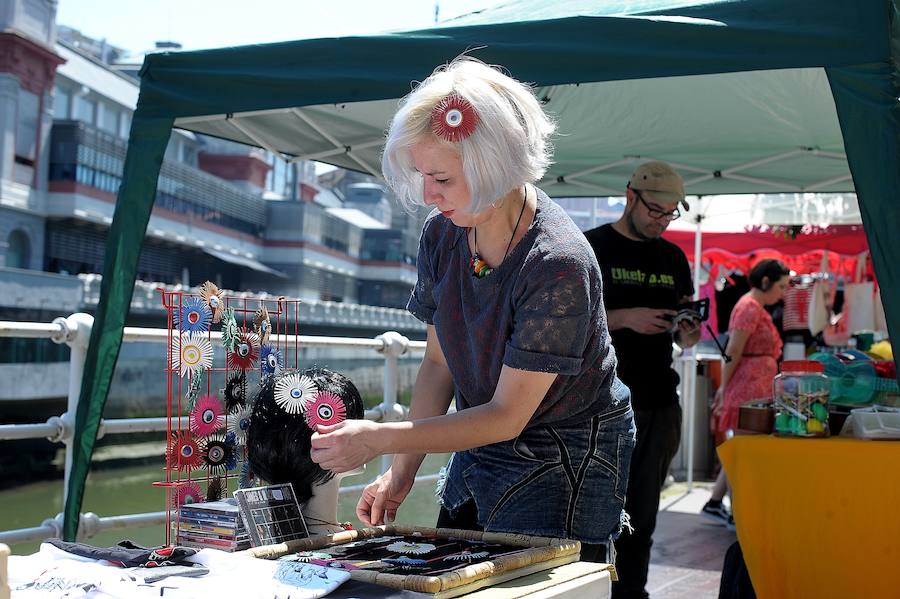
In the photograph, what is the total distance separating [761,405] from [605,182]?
2996 mm

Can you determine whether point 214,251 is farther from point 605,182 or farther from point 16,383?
A: point 605,182

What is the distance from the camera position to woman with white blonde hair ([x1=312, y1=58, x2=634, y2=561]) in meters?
1.63

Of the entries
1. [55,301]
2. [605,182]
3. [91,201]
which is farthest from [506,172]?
[91,201]

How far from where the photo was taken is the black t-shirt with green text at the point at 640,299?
369 cm

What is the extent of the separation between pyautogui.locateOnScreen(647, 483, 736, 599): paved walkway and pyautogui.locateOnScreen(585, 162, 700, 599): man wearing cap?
→ 3.27 ft

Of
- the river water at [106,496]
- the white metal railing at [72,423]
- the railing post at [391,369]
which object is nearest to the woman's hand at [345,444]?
the white metal railing at [72,423]

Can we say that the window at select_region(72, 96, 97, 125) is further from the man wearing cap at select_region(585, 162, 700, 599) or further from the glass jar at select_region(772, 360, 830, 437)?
the glass jar at select_region(772, 360, 830, 437)

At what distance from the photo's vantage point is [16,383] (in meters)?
17.4

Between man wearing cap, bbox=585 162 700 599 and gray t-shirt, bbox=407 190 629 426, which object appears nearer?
gray t-shirt, bbox=407 190 629 426

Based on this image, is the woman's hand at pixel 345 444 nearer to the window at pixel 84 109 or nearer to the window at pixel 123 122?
the window at pixel 84 109

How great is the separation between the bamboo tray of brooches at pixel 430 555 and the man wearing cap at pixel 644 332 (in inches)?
77.5

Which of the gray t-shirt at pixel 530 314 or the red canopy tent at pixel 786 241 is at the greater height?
the red canopy tent at pixel 786 241

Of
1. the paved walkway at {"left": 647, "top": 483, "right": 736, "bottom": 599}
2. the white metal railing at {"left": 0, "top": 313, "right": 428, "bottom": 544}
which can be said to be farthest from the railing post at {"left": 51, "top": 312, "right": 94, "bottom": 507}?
the paved walkway at {"left": 647, "top": 483, "right": 736, "bottom": 599}

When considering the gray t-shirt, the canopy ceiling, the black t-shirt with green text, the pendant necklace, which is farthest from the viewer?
the canopy ceiling
